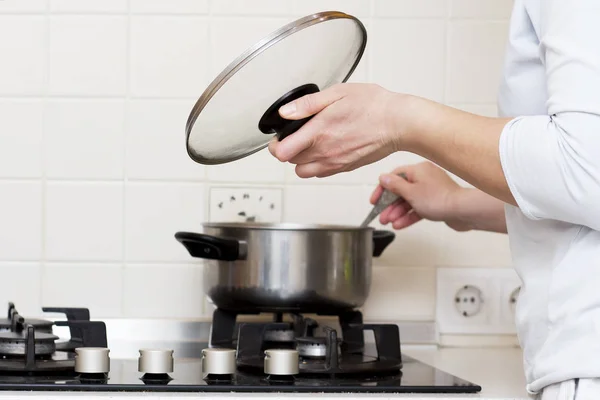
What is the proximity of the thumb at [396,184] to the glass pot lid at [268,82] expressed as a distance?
16.5 inches

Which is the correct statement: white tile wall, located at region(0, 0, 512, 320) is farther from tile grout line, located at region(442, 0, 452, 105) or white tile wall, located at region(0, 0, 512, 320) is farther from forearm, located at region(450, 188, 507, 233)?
forearm, located at region(450, 188, 507, 233)

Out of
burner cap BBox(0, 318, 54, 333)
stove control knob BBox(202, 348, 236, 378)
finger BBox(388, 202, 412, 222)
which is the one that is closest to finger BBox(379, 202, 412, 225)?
finger BBox(388, 202, 412, 222)

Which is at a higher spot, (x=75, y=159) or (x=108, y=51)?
(x=108, y=51)

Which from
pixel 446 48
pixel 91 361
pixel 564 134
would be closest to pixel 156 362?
pixel 91 361

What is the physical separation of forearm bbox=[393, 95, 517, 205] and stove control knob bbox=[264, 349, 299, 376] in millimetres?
304

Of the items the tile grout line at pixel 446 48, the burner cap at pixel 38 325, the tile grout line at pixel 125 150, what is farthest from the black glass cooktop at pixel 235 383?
the tile grout line at pixel 446 48

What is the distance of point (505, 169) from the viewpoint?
747mm

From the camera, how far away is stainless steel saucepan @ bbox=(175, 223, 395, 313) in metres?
1.22

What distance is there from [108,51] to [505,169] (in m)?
0.94

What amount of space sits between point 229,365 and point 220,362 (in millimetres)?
12

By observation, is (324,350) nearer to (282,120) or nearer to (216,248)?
(216,248)

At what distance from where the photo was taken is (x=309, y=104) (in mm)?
824

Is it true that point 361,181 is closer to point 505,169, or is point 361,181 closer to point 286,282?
point 286,282

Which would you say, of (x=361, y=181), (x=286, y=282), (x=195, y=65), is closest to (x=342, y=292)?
(x=286, y=282)
